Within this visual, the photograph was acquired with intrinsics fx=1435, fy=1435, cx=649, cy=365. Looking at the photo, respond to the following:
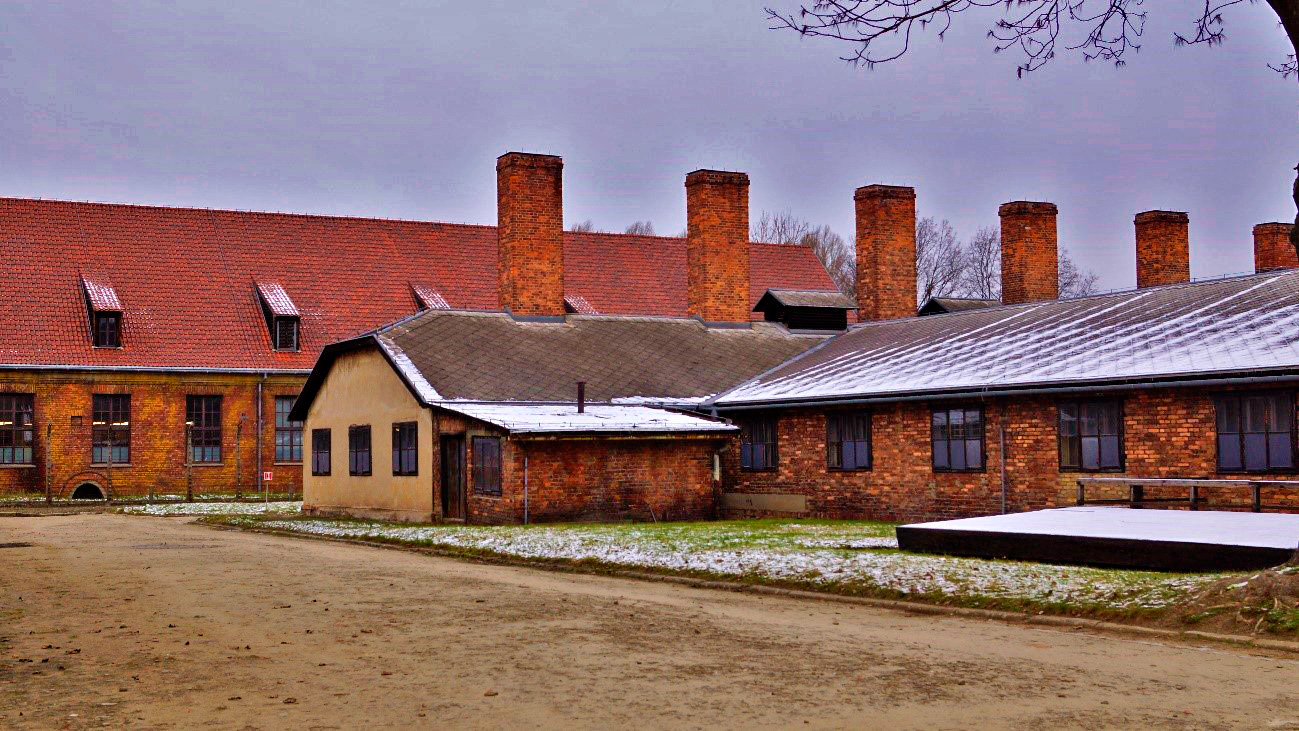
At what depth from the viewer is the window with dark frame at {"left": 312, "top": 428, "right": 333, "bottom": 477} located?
1226 inches

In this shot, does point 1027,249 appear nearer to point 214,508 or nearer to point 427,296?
point 427,296

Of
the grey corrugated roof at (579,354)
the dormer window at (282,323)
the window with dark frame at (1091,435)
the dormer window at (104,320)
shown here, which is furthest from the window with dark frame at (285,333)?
the window with dark frame at (1091,435)

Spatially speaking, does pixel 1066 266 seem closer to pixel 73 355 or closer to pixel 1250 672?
pixel 73 355

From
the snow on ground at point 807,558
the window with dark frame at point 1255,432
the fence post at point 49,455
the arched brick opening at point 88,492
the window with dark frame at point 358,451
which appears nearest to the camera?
the snow on ground at point 807,558

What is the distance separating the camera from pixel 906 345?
28125 millimetres

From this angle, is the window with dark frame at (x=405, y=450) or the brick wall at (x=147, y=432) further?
the brick wall at (x=147, y=432)

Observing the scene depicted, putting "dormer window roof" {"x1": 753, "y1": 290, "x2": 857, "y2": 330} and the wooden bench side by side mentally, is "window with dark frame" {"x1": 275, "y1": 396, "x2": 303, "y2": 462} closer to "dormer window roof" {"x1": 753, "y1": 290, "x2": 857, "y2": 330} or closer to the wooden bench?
"dormer window roof" {"x1": 753, "y1": 290, "x2": 857, "y2": 330}

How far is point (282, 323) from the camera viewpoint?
4084 centimetres

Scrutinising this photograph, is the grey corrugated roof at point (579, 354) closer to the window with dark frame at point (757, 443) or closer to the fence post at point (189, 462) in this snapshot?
the window with dark frame at point (757, 443)

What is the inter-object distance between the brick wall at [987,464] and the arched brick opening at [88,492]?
19.3 meters

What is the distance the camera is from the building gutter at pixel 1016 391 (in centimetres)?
1891

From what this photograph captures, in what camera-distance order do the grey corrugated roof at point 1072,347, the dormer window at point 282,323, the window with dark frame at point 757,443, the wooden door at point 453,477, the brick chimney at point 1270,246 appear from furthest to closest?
1. the dormer window at point 282,323
2. the brick chimney at point 1270,246
3. the window with dark frame at point 757,443
4. the wooden door at point 453,477
5. the grey corrugated roof at point 1072,347

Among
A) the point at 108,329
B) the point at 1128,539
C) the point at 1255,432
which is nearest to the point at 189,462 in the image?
the point at 108,329

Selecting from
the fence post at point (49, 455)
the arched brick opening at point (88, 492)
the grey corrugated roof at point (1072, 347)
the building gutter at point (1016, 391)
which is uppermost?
the grey corrugated roof at point (1072, 347)
